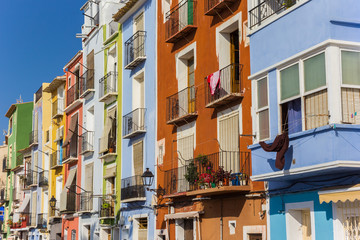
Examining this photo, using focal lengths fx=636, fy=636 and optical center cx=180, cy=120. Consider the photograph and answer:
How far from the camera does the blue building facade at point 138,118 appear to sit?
23922 mm

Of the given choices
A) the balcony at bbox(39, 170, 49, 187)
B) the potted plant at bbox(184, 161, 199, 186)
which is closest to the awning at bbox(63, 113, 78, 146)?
the balcony at bbox(39, 170, 49, 187)

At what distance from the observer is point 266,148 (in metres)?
14.1

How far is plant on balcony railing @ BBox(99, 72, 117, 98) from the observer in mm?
28188

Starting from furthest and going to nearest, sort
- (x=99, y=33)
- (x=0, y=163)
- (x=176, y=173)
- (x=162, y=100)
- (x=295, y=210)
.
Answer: (x=0, y=163) < (x=99, y=33) < (x=162, y=100) < (x=176, y=173) < (x=295, y=210)

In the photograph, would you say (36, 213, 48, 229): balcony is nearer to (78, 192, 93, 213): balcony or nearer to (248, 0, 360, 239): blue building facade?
(78, 192, 93, 213): balcony

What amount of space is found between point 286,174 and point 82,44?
22.5 metres

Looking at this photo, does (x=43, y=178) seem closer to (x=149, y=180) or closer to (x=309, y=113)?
(x=149, y=180)

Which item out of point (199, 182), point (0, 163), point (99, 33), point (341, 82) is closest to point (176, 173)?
point (199, 182)

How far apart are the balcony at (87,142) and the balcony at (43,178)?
8193 millimetres

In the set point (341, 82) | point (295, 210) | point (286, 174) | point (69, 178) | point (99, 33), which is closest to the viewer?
point (341, 82)

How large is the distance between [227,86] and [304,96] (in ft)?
15.4

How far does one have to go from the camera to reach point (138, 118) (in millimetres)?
24719

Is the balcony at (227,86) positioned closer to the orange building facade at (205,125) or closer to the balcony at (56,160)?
the orange building facade at (205,125)

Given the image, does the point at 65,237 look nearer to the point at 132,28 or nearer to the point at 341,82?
the point at 132,28
